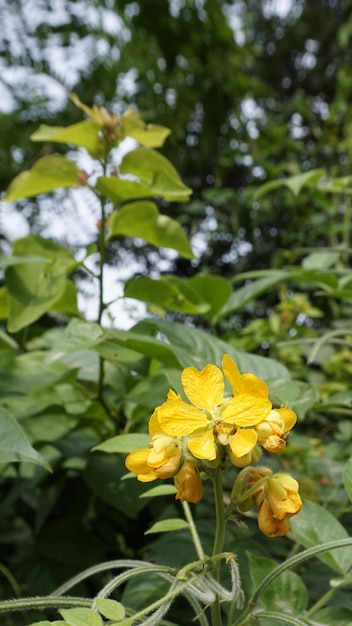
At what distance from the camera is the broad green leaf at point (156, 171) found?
26.9 inches

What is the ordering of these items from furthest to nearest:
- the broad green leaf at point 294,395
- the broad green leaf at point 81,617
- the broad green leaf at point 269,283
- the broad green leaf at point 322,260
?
the broad green leaf at point 322,260 → the broad green leaf at point 269,283 → the broad green leaf at point 294,395 → the broad green leaf at point 81,617

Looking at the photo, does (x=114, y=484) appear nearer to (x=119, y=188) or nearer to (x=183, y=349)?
(x=183, y=349)

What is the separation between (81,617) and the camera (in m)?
0.31

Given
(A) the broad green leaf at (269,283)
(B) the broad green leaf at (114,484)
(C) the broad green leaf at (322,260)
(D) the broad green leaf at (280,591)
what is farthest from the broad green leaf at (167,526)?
(C) the broad green leaf at (322,260)

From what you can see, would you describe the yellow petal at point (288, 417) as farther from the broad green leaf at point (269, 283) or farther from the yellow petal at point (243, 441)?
the broad green leaf at point (269, 283)

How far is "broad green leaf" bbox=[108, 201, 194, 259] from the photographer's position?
677 millimetres

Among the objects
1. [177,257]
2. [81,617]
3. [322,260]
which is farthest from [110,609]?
[177,257]

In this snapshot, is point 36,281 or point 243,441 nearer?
point 243,441

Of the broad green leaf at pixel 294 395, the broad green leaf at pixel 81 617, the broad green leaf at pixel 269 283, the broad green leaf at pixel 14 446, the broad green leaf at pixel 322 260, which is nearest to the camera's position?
the broad green leaf at pixel 81 617

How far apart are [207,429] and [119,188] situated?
0.37 m

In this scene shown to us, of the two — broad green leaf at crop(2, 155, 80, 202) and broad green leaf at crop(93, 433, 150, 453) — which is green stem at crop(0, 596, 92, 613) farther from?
broad green leaf at crop(2, 155, 80, 202)

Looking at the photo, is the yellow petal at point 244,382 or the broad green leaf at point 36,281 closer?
the yellow petal at point 244,382

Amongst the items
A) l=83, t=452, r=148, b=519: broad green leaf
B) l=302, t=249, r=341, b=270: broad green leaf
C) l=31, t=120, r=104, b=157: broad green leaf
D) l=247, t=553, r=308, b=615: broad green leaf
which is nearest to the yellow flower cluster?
l=247, t=553, r=308, b=615: broad green leaf

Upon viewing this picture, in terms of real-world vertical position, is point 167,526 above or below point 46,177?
below
